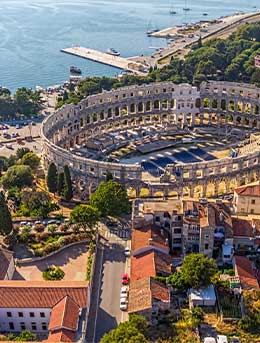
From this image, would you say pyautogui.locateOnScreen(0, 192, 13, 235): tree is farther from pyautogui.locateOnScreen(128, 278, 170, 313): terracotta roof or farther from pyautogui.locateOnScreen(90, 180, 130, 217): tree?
pyautogui.locateOnScreen(128, 278, 170, 313): terracotta roof

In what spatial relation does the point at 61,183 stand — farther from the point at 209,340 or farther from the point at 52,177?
the point at 209,340

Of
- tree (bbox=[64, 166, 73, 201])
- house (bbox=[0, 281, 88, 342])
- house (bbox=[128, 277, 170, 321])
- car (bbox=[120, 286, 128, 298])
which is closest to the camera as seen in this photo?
house (bbox=[128, 277, 170, 321])

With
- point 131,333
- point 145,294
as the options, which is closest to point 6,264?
point 145,294

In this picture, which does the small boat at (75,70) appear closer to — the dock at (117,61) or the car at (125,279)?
the dock at (117,61)

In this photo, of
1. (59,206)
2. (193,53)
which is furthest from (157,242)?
(193,53)

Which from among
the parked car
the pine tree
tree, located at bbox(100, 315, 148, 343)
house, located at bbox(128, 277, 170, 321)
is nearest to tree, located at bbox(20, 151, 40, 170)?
the pine tree

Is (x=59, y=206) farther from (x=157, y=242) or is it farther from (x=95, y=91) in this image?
(x=95, y=91)

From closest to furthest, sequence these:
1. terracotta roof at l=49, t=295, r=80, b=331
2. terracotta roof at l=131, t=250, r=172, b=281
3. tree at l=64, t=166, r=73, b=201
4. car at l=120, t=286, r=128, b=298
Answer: terracotta roof at l=49, t=295, r=80, b=331, terracotta roof at l=131, t=250, r=172, b=281, car at l=120, t=286, r=128, b=298, tree at l=64, t=166, r=73, b=201

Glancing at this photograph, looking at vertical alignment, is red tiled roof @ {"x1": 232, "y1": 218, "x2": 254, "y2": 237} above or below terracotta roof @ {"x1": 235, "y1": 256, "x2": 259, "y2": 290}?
above
